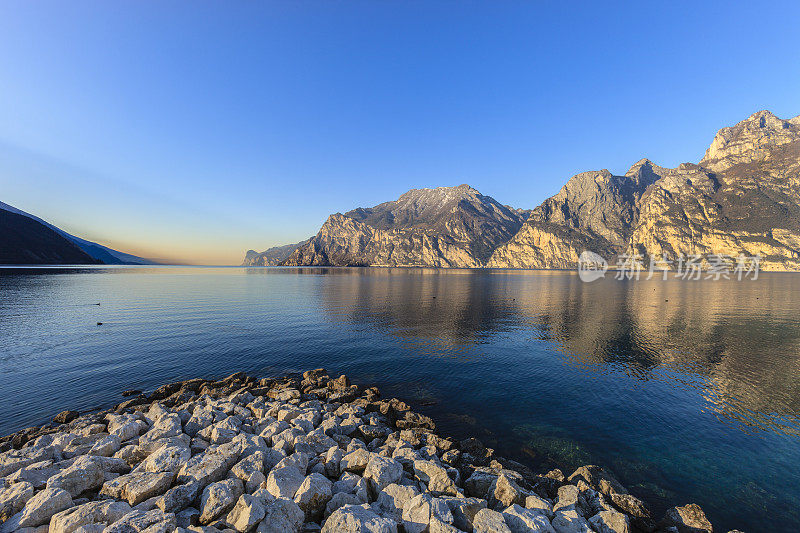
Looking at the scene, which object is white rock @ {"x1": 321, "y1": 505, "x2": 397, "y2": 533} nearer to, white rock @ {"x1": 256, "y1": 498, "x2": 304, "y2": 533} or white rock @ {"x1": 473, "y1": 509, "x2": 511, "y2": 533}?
white rock @ {"x1": 256, "y1": 498, "x2": 304, "y2": 533}

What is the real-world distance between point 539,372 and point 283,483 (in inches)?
1024

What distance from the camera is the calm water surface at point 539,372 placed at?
16594mm

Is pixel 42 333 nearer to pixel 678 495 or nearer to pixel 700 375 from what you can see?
pixel 678 495

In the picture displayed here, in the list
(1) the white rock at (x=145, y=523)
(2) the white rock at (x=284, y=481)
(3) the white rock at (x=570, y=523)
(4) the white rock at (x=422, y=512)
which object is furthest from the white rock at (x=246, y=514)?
(3) the white rock at (x=570, y=523)

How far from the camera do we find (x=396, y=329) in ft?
152

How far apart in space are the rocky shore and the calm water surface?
3869 mm

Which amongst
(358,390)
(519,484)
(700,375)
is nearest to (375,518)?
(519,484)

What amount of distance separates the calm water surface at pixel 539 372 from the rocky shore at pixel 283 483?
3.87 metres

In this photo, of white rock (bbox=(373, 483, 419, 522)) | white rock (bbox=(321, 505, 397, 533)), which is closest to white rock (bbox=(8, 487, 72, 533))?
white rock (bbox=(321, 505, 397, 533))

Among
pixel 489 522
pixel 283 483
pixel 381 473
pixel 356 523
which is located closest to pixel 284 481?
pixel 283 483

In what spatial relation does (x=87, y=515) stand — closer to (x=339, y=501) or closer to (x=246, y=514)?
(x=246, y=514)

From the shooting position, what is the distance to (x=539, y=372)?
95.7 feet

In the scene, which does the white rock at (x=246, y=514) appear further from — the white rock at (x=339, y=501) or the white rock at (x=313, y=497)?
the white rock at (x=339, y=501)

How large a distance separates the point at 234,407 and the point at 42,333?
44.3m
